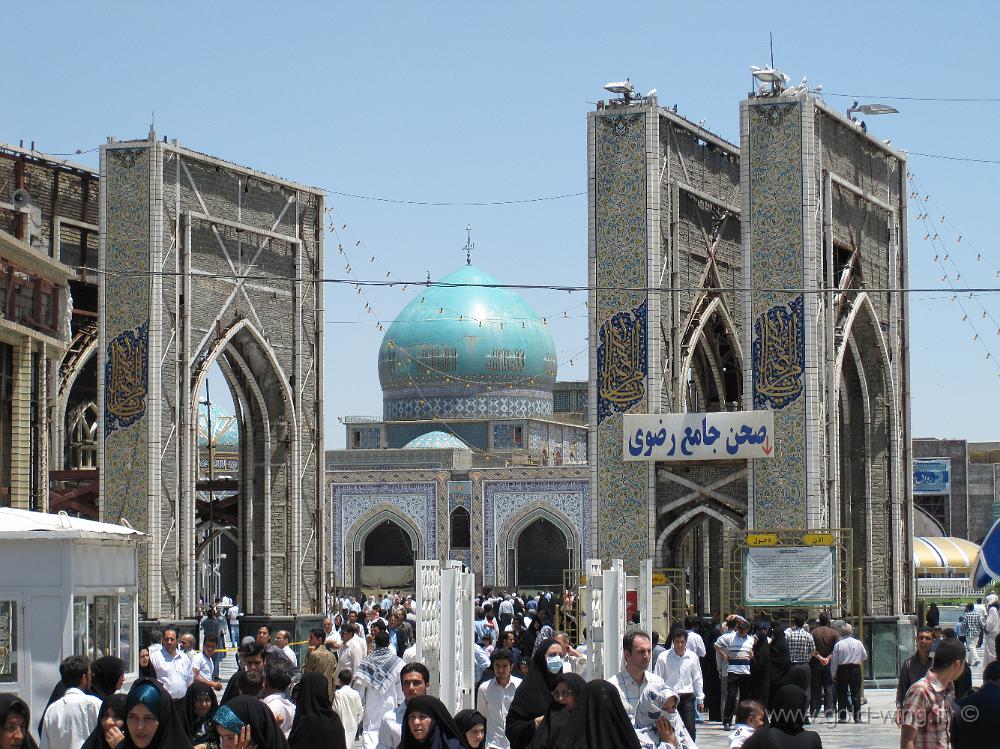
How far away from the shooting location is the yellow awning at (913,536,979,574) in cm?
3841

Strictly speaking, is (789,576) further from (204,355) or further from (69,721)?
(69,721)

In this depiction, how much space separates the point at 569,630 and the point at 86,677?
14558mm

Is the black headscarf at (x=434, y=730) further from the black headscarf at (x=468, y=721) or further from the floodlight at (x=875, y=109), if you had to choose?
the floodlight at (x=875, y=109)

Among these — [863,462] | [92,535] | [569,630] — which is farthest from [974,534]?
[92,535]

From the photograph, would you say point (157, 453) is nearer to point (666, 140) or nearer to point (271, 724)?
point (666, 140)

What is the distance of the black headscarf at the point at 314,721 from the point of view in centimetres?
793

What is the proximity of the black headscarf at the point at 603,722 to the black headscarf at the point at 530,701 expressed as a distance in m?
1.21

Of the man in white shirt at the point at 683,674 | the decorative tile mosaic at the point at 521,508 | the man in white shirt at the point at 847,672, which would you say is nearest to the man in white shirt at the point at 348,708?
the man in white shirt at the point at 683,674

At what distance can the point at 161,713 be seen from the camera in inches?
250

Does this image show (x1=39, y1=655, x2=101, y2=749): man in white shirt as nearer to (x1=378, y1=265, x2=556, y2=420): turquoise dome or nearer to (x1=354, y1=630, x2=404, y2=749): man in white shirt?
(x1=354, y1=630, x2=404, y2=749): man in white shirt

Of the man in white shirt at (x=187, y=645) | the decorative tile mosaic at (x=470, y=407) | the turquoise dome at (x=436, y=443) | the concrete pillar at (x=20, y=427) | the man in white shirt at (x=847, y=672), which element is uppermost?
the decorative tile mosaic at (x=470, y=407)

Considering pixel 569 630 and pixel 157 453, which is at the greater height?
pixel 157 453

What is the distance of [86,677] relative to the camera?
26.9 feet

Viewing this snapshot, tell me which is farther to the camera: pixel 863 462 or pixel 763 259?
pixel 863 462
